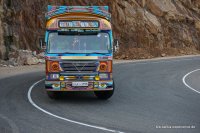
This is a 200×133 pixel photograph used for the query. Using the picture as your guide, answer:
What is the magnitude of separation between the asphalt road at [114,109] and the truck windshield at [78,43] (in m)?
2.11

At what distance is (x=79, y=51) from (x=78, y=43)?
40cm

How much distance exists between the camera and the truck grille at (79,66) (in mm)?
15852

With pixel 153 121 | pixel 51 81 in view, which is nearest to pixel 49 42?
pixel 51 81

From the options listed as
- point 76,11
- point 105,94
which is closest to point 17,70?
point 76,11

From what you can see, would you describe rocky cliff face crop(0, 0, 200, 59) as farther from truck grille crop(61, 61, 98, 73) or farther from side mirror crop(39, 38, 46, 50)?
truck grille crop(61, 61, 98, 73)

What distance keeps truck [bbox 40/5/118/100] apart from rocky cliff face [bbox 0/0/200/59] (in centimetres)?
1936

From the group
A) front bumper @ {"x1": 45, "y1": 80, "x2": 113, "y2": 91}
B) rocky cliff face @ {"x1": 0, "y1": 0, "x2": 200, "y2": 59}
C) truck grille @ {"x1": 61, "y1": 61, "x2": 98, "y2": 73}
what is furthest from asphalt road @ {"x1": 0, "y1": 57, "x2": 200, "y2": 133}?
rocky cliff face @ {"x1": 0, "y1": 0, "x2": 200, "y2": 59}

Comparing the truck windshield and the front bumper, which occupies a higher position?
the truck windshield

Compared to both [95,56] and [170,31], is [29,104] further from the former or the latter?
[170,31]

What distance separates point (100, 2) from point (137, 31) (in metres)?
5.33

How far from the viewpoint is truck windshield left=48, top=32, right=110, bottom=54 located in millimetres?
16406

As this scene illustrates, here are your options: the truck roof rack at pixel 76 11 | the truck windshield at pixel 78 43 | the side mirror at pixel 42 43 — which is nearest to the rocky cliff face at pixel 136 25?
the truck roof rack at pixel 76 11

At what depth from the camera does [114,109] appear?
14930mm

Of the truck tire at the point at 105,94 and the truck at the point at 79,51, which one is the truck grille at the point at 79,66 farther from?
the truck tire at the point at 105,94
